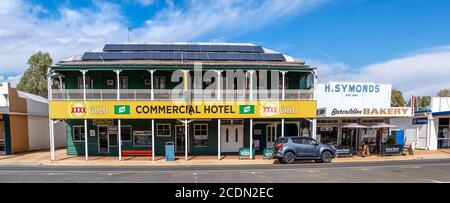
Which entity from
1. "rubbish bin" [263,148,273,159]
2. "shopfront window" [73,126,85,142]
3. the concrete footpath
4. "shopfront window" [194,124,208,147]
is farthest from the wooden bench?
"rubbish bin" [263,148,273,159]

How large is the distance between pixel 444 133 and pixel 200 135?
21335 millimetres

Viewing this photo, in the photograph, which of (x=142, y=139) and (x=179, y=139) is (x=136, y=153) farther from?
(x=179, y=139)

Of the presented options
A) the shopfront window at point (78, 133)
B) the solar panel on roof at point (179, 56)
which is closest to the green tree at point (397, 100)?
the solar panel on roof at point (179, 56)

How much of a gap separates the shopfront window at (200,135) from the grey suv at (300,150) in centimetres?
632

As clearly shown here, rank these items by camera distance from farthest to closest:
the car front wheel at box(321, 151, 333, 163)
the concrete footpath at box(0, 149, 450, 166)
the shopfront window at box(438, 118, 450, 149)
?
the shopfront window at box(438, 118, 450, 149) → the concrete footpath at box(0, 149, 450, 166) → the car front wheel at box(321, 151, 333, 163)

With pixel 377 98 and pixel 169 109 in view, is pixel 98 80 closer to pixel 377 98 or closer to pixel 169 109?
pixel 169 109

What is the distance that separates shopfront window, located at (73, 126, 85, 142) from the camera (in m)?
21.8

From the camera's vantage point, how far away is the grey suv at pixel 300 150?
57.2 feet

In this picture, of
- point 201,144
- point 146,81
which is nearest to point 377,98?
point 201,144

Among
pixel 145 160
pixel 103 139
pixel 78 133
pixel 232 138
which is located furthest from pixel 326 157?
pixel 78 133

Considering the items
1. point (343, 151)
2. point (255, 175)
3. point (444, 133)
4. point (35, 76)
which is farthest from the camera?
point (35, 76)

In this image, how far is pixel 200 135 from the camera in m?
22.1

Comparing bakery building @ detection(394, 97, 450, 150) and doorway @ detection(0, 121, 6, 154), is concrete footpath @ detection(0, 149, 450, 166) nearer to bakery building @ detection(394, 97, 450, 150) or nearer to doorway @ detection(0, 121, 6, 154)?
doorway @ detection(0, 121, 6, 154)

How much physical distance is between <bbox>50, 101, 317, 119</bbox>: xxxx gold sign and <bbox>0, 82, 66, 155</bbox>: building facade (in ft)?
18.6
